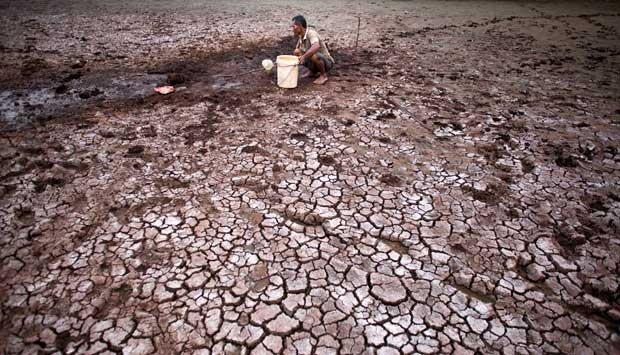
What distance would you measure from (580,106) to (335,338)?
4297 millimetres

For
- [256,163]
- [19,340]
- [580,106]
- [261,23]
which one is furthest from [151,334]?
[261,23]

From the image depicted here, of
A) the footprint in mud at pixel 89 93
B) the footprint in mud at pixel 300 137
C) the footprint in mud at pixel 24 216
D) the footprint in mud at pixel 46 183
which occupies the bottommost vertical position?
the footprint in mud at pixel 24 216

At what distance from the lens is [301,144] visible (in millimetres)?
3391

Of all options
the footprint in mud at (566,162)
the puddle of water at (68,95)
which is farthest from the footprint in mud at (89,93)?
the footprint in mud at (566,162)

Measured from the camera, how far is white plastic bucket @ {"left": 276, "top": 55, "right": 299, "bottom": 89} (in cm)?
436

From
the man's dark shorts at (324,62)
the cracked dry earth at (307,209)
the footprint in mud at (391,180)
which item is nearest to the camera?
the cracked dry earth at (307,209)

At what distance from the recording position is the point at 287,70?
441cm

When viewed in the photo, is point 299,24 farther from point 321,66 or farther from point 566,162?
point 566,162

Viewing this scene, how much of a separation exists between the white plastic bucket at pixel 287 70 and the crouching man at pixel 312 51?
107 mm

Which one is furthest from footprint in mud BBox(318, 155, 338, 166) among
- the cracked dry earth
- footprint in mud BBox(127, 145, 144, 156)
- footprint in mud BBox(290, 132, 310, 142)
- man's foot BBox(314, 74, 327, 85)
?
man's foot BBox(314, 74, 327, 85)

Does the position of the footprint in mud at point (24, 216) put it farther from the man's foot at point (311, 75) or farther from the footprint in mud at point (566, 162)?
the footprint in mud at point (566, 162)

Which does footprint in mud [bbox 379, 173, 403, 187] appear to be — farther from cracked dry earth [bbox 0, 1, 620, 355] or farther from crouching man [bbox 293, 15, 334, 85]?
crouching man [bbox 293, 15, 334, 85]

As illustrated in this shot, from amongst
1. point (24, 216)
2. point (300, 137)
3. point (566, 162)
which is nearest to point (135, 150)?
point (24, 216)

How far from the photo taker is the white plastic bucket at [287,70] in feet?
14.3
